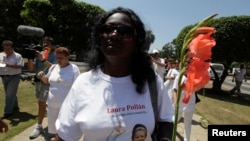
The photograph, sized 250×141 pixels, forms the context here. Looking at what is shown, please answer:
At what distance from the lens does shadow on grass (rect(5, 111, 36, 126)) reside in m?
7.86

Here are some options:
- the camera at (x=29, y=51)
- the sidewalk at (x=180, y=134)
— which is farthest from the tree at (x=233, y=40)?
the camera at (x=29, y=51)

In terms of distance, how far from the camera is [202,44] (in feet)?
5.23

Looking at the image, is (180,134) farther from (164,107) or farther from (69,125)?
(69,125)

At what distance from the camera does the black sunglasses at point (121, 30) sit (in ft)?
6.26

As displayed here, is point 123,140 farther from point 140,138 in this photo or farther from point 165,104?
point 165,104

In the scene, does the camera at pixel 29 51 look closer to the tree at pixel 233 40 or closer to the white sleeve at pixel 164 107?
the white sleeve at pixel 164 107

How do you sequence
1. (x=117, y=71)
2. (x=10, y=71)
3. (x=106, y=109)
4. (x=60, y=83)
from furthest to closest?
(x=10, y=71) → (x=60, y=83) → (x=117, y=71) → (x=106, y=109)

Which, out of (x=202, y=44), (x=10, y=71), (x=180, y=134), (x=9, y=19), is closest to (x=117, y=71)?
(x=202, y=44)

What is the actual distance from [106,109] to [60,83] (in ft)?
12.1

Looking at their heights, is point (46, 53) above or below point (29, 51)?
below

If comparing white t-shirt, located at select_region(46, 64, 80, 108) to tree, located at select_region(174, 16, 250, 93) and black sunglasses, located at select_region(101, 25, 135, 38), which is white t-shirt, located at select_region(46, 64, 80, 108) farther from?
tree, located at select_region(174, 16, 250, 93)

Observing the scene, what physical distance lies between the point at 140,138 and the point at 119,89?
0.30 meters

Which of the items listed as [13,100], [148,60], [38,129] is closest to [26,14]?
[13,100]

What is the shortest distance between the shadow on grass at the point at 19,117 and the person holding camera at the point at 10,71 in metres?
0.15
